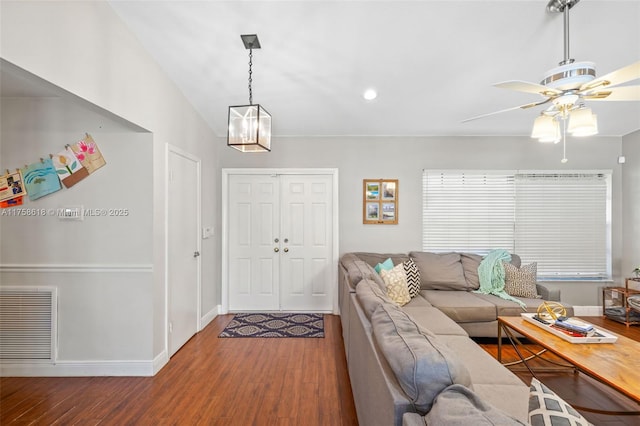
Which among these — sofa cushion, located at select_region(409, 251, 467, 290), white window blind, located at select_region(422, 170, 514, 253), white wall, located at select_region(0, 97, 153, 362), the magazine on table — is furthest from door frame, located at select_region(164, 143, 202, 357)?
the magazine on table

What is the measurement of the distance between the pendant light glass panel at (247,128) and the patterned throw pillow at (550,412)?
2083 mm

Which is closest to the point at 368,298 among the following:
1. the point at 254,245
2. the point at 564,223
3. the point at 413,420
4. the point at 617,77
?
the point at 413,420

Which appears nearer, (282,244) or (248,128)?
(248,128)

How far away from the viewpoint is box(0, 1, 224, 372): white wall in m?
1.58

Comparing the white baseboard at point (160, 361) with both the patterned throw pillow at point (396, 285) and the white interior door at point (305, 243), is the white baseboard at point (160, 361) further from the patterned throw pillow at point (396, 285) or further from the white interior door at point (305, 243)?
the patterned throw pillow at point (396, 285)

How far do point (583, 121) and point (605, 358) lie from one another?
1574 millimetres

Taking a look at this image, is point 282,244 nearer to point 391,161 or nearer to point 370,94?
point 391,161

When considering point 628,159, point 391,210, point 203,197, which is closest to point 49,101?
point 203,197

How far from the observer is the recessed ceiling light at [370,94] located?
3271 millimetres

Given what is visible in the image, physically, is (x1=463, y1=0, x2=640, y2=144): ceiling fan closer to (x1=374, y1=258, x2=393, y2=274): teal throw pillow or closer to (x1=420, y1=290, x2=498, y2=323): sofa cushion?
(x1=420, y1=290, x2=498, y2=323): sofa cushion

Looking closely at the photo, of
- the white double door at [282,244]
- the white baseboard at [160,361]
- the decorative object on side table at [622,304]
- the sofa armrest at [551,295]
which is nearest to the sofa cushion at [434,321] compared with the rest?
the sofa armrest at [551,295]

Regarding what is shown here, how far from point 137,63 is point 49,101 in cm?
96

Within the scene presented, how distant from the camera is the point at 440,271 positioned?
3.74 metres

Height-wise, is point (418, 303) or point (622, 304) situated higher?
point (418, 303)
